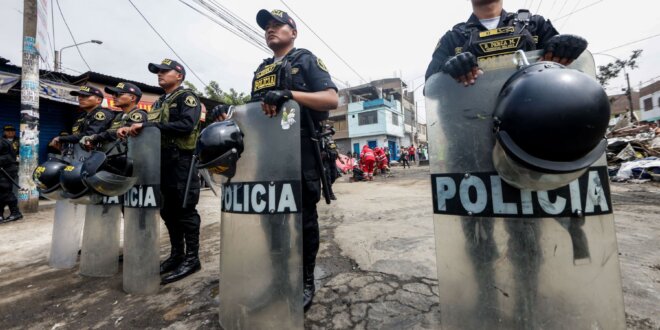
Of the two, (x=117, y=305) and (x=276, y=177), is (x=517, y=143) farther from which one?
(x=117, y=305)

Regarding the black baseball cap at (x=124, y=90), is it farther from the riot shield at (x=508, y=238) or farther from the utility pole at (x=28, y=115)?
the utility pole at (x=28, y=115)

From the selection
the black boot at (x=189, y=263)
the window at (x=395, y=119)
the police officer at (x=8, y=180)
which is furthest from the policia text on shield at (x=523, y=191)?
the window at (x=395, y=119)

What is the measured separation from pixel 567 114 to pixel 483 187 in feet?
1.19

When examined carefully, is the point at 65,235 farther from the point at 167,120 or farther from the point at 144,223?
the point at 167,120

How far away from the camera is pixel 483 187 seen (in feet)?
3.36

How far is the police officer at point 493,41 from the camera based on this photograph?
3.23ft

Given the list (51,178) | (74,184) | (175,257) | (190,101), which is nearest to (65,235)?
(51,178)

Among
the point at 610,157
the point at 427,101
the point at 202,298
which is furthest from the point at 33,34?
the point at 610,157

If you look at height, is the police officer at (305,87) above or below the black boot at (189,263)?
above

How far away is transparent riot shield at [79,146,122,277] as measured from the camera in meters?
2.48

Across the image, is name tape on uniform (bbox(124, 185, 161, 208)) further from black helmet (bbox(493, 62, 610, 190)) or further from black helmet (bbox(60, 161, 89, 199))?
black helmet (bbox(493, 62, 610, 190))

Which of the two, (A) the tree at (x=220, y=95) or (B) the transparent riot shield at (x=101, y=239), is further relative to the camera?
(A) the tree at (x=220, y=95)

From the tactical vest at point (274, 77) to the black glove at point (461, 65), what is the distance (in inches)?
36.5

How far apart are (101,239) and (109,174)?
0.90m
